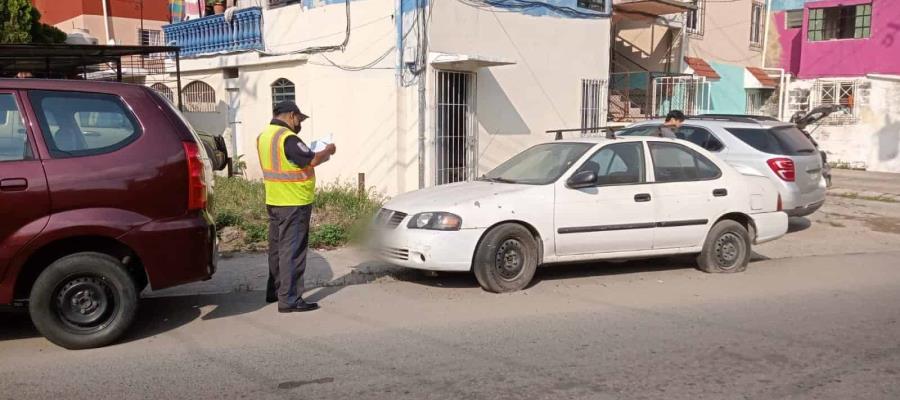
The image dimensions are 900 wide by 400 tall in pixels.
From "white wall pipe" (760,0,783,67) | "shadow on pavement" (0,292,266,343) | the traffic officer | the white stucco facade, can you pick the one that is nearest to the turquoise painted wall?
"white wall pipe" (760,0,783,67)

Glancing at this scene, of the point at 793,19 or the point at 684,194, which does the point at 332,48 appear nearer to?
the point at 684,194

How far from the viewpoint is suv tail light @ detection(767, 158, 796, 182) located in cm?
945

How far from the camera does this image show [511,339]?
5121 mm

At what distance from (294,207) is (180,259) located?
1.07 m

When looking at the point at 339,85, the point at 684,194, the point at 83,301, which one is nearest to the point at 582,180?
the point at 684,194

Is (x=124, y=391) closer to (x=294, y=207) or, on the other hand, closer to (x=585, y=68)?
(x=294, y=207)

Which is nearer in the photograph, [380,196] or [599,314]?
[599,314]

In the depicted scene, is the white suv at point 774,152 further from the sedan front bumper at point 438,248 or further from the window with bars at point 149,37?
the window with bars at point 149,37

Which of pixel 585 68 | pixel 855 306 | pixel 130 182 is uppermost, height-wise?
pixel 585 68

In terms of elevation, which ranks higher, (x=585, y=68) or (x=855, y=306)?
(x=585, y=68)

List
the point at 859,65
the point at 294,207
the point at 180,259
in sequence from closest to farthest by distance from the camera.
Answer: the point at 180,259
the point at 294,207
the point at 859,65

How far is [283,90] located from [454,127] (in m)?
3.58

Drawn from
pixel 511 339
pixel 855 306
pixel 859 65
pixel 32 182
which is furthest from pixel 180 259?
pixel 859 65

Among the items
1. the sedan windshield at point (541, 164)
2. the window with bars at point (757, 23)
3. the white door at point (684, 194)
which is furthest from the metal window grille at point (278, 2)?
the window with bars at point (757, 23)
